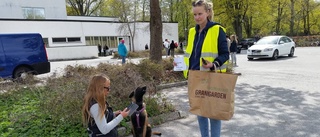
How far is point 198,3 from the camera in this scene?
8.80ft

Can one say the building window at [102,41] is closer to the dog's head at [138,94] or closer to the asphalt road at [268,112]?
the asphalt road at [268,112]

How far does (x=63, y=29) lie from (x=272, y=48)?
22.8 metres

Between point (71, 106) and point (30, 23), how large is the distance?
2491 centimetres

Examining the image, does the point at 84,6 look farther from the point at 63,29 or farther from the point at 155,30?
the point at 155,30

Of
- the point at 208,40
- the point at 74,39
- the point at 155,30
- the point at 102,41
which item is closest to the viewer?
the point at 208,40

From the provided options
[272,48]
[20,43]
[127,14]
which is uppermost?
[127,14]

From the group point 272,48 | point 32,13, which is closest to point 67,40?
point 32,13

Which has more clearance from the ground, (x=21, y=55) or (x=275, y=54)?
(x=21, y=55)

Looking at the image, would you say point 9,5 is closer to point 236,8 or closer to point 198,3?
point 236,8

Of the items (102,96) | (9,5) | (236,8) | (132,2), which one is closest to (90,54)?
(132,2)

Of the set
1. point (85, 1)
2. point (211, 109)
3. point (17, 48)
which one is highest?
point (85, 1)

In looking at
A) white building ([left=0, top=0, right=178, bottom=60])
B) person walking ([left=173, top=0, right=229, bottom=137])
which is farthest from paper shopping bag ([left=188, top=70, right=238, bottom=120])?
white building ([left=0, top=0, right=178, bottom=60])

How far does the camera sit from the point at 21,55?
32.6ft

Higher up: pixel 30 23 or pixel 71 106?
pixel 30 23
